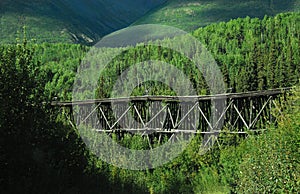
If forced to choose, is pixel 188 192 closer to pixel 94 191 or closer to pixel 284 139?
pixel 94 191

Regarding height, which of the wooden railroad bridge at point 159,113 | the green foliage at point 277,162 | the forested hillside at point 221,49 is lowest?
the green foliage at point 277,162

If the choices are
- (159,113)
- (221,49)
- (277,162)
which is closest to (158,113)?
(159,113)

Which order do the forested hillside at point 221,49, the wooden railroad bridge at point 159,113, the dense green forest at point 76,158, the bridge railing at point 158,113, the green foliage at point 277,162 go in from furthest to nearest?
1. the forested hillside at point 221,49
2. the bridge railing at point 158,113
3. the wooden railroad bridge at point 159,113
4. the dense green forest at point 76,158
5. the green foliage at point 277,162

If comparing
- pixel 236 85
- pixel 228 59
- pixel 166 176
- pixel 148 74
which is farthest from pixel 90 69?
pixel 166 176

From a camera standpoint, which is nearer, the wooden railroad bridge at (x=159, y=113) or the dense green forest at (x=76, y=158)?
the dense green forest at (x=76, y=158)

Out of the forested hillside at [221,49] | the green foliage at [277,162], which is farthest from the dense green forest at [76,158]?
the forested hillside at [221,49]

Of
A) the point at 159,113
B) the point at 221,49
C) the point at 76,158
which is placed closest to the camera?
the point at 76,158

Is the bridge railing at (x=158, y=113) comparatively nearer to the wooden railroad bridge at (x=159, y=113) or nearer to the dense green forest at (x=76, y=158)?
the wooden railroad bridge at (x=159, y=113)

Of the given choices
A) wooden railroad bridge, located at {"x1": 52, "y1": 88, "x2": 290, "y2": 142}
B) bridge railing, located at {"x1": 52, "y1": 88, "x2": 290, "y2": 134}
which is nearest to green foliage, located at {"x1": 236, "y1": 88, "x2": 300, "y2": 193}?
wooden railroad bridge, located at {"x1": 52, "y1": 88, "x2": 290, "y2": 142}

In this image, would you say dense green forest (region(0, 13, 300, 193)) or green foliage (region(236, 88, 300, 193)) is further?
dense green forest (region(0, 13, 300, 193))

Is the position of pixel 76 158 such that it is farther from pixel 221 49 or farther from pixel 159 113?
pixel 221 49

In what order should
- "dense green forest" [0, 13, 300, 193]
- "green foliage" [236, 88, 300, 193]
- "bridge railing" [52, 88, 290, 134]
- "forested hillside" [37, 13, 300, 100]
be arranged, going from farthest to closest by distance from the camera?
1. "forested hillside" [37, 13, 300, 100]
2. "bridge railing" [52, 88, 290, 134]
3. "dense green forest" [0, 13, 300, 193]
4. "green foliage" [236, 88, 300, 193]

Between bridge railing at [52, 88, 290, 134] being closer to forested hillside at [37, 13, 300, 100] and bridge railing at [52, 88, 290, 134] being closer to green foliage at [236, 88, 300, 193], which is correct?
green foliage at [236, 88, 300, 193]
